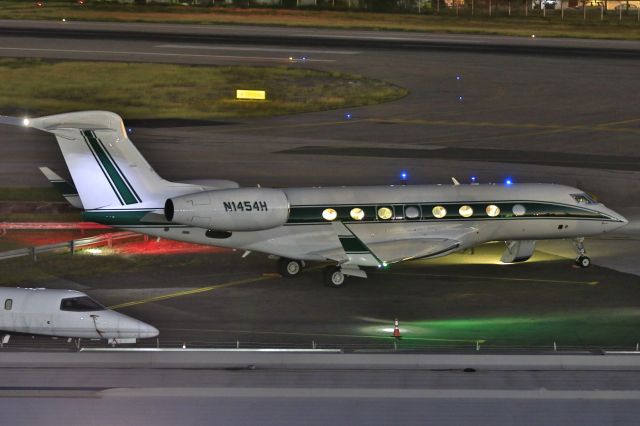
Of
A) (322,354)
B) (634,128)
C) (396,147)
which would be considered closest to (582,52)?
(634,128)

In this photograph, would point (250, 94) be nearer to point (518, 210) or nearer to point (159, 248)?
point (159, 248)

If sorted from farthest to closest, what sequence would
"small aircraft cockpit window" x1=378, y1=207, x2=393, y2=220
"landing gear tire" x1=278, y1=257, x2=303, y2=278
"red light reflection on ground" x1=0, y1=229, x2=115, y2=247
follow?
1. "red light reflection on ground" x1=0, y1=229, x2=115, y2=247
2. "landing gear tire" x1=278, y1=257, x2=303, y2=278
3. "small aircraft cockpit window" x1=378, y1=207, x2=393, y2=220

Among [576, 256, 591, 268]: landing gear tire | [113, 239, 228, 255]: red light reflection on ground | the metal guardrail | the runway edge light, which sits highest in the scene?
the runway edge light

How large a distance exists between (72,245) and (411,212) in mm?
12370

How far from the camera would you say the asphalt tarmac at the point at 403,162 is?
3509cm

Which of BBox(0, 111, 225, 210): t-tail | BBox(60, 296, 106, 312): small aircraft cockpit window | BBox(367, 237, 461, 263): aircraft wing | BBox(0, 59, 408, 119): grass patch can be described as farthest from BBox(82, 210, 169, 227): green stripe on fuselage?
BBox(0, 59, 408, 119): grass patch

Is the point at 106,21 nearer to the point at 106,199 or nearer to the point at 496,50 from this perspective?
the point at 496,50

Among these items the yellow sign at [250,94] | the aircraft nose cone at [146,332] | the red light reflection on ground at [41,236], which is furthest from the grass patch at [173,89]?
the aircraft nose cone at [146,332]

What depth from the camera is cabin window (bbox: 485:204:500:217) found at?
4062cm

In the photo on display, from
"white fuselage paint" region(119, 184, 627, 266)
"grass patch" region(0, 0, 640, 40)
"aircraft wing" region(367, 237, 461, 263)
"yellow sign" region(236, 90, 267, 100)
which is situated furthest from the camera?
"grass patch" region(0, 0, 640, 40)

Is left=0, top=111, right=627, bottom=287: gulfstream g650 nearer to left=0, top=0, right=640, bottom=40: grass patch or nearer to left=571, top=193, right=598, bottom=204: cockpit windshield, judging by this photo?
left=571, top=193, right=598, bottom=204: cockpit windshield

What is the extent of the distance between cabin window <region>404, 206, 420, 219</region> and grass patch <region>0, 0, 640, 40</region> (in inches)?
3080

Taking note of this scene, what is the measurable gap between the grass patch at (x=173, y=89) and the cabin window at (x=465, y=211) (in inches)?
1430

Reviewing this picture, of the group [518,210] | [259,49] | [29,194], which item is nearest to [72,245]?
[29,194]
